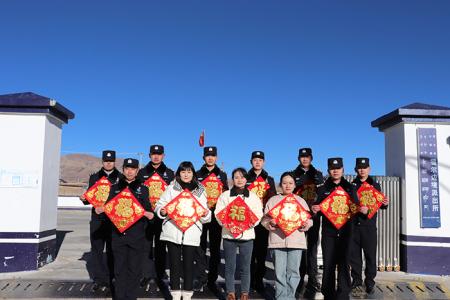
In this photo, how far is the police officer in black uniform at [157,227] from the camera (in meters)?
6.56

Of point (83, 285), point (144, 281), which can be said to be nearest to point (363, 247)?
point (144, 281)

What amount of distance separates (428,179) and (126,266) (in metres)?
5.97

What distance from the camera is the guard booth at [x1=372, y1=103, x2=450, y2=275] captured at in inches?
317

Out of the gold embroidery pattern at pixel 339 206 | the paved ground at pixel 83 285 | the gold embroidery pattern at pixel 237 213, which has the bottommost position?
the paved ground at pixel 83 285

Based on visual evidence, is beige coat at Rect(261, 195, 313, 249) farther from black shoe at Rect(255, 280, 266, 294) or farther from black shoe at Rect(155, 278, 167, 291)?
black shoe at Rect(155, 278, 167, 291)

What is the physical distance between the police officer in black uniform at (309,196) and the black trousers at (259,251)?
65 centimetres

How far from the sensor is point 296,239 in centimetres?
548

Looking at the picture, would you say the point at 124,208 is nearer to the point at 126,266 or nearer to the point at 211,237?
the point at 126,266

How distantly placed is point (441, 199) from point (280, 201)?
4.34m

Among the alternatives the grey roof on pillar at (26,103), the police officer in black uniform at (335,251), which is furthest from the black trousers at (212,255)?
the grey roof on pillar at (26,103)

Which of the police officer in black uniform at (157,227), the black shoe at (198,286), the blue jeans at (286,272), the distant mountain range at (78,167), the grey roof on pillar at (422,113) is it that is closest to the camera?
the blue jeans at (286,272)

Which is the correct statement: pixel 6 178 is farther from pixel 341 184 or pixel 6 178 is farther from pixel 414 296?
pixel 414 296

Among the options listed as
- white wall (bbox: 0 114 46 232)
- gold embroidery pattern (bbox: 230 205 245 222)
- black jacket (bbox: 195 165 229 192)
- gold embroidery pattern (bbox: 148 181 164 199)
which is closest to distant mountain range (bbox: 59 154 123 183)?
white wall (bbox: 0 114 46 232)

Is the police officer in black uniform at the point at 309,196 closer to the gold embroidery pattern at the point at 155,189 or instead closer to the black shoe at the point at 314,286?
the black shoe at the point at 314,286
